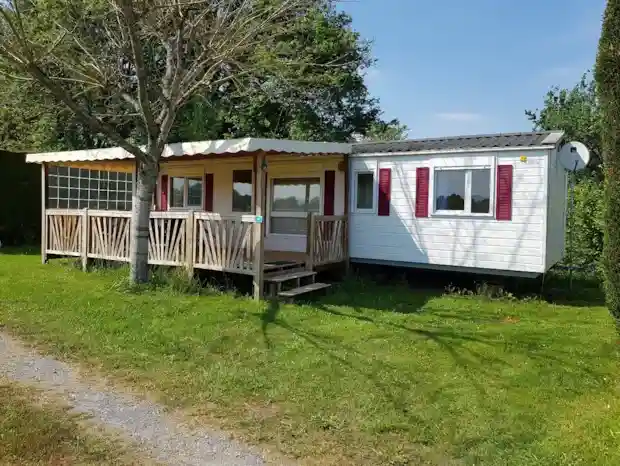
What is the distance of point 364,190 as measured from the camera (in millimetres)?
10492

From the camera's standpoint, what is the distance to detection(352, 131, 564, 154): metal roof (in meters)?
8.76

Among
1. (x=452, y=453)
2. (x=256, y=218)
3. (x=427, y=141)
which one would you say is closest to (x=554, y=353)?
(x=452, y=453)

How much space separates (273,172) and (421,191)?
3.35 m

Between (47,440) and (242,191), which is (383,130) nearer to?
(242,191)

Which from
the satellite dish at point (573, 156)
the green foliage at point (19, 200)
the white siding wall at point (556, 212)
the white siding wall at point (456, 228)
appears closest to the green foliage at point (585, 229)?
the white siding wall at point (556, 212)

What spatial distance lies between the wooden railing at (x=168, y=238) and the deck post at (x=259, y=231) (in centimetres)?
5

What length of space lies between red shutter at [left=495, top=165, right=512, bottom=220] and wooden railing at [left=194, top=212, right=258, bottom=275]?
415cm

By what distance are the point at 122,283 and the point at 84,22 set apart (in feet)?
14.7

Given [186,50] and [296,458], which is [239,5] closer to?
[186,50]

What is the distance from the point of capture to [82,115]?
7.18 m

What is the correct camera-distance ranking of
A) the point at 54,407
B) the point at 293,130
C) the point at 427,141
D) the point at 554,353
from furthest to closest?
the point at 293,130
the point at 427,141
the point at 554,353
the point at 54,407

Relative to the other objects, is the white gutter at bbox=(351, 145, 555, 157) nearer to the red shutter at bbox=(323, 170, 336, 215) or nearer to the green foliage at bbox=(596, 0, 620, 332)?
the red shutter at bbox=(323, 170, 336, 215)

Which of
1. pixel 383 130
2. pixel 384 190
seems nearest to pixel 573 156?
pixel 384 190

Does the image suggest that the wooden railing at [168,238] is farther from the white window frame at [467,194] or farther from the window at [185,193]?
the white window frame at [467,194]
